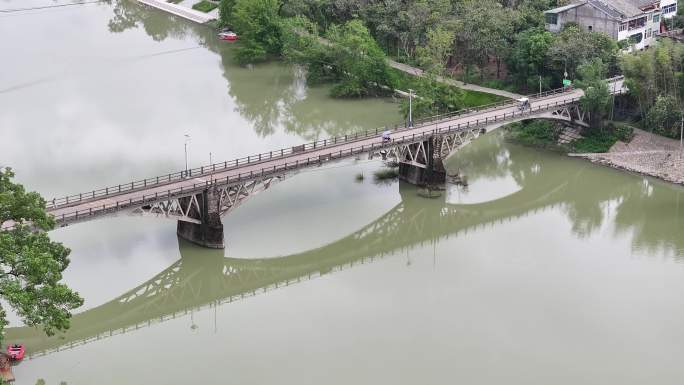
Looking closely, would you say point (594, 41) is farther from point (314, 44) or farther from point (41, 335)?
point (41, 335)

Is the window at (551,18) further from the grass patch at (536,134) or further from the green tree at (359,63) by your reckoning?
the green tree at (359,63)

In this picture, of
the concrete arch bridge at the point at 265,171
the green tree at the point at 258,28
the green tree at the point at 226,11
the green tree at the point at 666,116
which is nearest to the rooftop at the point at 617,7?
the concrete arch bridge at the point at 265,171

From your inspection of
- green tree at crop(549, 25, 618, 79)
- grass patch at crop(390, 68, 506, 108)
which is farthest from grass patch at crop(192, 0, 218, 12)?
green tree at crop(549, 25, 618, 79)

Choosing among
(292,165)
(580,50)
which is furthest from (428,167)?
(580,50)

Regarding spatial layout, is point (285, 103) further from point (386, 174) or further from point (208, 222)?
point (208, 222)

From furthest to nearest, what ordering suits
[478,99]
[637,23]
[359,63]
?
[359,63] < [637,23] < [478,99]

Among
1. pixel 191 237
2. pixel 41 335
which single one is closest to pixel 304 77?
pixel 191 237
